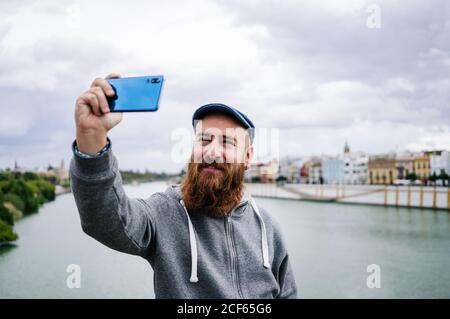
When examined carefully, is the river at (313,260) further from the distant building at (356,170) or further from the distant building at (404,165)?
the distant building at (356,170)

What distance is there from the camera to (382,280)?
959 cm

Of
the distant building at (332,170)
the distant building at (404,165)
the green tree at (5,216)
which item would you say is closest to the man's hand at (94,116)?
the green tree at (5,216)

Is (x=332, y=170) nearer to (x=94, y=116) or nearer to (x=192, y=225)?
(x=192, y=225)

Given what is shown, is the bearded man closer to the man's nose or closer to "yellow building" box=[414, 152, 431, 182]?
the man's nose

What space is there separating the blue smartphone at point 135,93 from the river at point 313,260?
5372mm

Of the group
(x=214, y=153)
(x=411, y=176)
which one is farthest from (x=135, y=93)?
(x=411, y=176)

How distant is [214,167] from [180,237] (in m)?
0.15

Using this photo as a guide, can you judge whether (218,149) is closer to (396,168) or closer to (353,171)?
(396,168)

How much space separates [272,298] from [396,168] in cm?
2771

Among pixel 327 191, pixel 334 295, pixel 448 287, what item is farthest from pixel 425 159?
pixel 334 295

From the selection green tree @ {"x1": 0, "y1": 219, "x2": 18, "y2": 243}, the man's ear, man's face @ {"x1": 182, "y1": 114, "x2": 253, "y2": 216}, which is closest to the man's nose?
man's face @ {"x1": 182, "y1": 114, "x2": 253, "y2": 216}

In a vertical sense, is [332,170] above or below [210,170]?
below

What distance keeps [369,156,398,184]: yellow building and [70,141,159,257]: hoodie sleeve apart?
27.2 meters

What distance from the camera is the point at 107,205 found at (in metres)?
0.65
